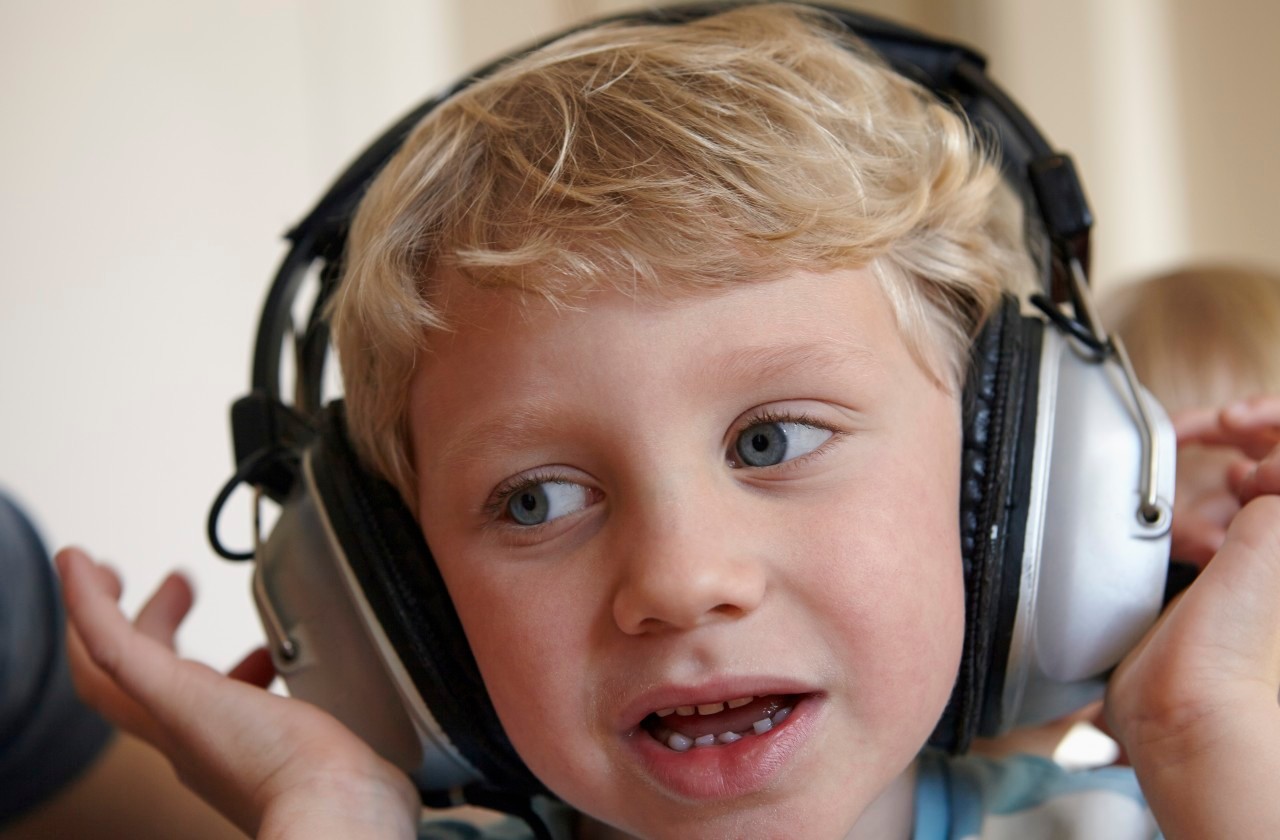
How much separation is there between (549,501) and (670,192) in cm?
23

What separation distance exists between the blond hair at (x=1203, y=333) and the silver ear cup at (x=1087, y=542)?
1.80 ft

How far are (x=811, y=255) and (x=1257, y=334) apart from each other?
0.81 meters

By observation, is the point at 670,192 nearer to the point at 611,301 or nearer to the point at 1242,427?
the point at 611,301

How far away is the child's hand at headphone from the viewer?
0.74 m

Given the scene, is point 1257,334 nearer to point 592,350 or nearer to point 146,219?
point 592,350

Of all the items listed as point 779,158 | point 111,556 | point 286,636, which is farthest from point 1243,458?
point 111,556

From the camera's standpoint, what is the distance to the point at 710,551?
733 millimetres

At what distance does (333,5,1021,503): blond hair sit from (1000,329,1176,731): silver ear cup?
10 cm

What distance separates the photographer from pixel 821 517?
0.77m

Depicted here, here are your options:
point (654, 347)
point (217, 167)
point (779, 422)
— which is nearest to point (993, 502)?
point (779, 422)

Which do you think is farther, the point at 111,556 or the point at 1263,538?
the point at 111,556

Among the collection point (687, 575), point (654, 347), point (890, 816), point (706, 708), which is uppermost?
point (654, 347)

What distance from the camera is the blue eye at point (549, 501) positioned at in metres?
0.82

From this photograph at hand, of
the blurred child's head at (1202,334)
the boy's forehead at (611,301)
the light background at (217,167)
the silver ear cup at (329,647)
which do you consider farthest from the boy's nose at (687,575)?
the light background at (217,167)
